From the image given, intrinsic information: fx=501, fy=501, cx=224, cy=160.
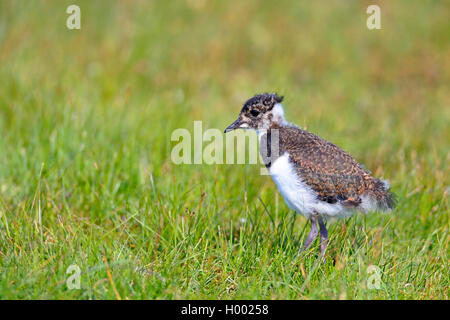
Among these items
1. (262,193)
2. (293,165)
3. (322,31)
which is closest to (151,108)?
(262,193)

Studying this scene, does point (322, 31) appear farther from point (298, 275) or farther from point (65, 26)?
point (298, 275)

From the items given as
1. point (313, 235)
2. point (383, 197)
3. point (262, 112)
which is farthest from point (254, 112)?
point (383, 197)

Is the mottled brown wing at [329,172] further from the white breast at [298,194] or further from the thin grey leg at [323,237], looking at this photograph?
the thin grey leg at [323,237]

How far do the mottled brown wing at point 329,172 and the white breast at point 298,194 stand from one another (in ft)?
0.14

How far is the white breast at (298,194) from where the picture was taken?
4.12 m

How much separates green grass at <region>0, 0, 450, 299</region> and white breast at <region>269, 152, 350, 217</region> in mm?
238

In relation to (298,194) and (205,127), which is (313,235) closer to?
(298,194)

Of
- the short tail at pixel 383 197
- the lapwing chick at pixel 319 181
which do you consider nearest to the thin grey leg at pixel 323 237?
the lapwing chick at pixel 319 181

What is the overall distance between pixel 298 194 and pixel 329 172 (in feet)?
1.05

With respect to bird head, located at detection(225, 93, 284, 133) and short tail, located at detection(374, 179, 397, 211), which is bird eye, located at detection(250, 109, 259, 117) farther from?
short tail, located at detection(374, 179, 397, 211)

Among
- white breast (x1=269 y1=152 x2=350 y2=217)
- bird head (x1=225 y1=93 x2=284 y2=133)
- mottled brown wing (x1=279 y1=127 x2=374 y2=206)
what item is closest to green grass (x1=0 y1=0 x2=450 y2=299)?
white breast (x1=269 y1=152 x2=350 y2=217)

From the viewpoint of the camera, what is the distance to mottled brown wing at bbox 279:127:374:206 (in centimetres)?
414

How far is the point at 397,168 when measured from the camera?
610 cm

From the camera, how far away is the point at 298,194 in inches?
162
